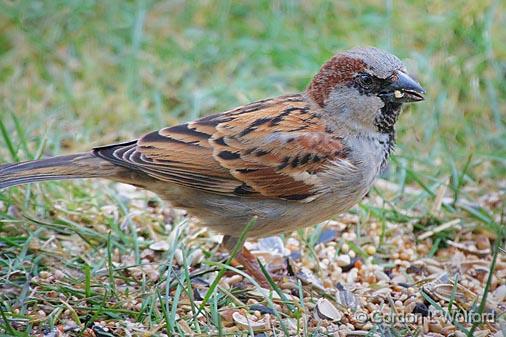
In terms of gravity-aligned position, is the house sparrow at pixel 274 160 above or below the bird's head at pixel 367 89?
below

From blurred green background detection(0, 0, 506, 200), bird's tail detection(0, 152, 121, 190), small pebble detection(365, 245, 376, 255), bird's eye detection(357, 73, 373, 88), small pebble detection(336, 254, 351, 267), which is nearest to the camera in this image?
bird's tail detection(0, 152, 121, 190)

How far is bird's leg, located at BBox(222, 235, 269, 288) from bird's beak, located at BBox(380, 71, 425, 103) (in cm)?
89

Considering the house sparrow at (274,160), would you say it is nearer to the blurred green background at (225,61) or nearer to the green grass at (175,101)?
the green grass at (175,101)

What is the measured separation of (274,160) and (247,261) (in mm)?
502

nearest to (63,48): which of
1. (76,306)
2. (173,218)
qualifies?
(173,218)

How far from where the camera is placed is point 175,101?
5.50 metres

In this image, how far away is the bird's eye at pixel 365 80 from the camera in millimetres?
3602

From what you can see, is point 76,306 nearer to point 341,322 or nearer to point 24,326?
point 24,326

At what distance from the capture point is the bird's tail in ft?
11.5

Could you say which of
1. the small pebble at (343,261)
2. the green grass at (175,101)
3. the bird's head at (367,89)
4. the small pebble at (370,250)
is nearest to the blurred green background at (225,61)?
the green grass at (175,101)

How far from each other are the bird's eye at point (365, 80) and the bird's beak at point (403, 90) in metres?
0.07

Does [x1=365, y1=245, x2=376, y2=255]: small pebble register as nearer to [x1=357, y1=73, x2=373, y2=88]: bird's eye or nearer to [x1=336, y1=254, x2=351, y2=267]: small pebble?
[x1=336, y1=254, x2=351, y2=267]: small pebble

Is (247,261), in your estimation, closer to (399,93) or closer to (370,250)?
(370,250)

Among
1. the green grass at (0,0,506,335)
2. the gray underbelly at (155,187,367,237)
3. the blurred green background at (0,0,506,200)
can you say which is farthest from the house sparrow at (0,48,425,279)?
the blurred green background at (0,0,506,200)
